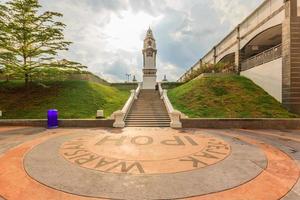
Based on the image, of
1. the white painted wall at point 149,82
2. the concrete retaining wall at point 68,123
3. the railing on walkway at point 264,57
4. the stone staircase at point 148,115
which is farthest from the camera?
the white painted wall at point 149,82

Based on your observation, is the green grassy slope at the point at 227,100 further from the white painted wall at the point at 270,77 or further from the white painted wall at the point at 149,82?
the white painted wall at the point at 149,82

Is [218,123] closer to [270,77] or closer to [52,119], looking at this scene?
[270,77]

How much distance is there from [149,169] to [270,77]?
62.2 feet

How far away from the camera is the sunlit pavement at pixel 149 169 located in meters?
5.30

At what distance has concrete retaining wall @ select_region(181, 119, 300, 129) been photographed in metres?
15.7

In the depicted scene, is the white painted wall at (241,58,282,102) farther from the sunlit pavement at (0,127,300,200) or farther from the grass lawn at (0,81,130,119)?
the grass lawn at (0,81,130,119)

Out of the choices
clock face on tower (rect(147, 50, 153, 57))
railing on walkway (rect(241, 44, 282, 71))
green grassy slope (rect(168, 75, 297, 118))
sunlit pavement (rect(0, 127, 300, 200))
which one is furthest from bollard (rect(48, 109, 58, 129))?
clock face on tower (rect(147, 50, 153, 57))

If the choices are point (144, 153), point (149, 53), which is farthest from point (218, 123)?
point (149, 53)

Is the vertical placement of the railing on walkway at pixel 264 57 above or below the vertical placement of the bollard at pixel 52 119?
above

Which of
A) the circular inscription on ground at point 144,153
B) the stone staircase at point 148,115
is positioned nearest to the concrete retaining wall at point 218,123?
the stone staircase at point 148,115

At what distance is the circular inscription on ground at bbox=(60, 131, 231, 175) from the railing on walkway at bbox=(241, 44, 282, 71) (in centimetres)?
1357

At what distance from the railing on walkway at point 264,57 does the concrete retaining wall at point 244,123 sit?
7256 millimetres

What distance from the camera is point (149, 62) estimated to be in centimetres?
4094

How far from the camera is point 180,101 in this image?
22656 mm
